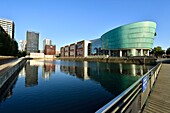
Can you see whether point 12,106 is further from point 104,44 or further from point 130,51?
point 104,44

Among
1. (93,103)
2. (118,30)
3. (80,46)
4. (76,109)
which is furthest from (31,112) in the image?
(80,46)

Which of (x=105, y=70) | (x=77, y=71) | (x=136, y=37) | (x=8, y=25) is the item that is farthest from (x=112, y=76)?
(x=8, y=25)

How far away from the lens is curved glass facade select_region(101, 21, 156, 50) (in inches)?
4200

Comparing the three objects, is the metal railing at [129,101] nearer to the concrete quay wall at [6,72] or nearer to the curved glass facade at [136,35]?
the concrete quay wall at [6,72]

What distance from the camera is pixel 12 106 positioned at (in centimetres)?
1344

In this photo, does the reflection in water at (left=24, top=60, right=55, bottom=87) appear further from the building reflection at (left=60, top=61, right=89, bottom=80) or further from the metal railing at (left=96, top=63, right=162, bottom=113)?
the metal railing at (left=96, top=63, right=162, bottom=113)

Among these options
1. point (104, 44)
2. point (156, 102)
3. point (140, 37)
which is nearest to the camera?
point (156, 102)

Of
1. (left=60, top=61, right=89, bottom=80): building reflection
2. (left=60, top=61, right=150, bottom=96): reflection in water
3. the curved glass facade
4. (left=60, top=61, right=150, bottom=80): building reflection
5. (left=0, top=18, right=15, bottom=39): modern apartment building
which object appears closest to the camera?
(left=60, top=61, right=150, bottom=96): reflection in water

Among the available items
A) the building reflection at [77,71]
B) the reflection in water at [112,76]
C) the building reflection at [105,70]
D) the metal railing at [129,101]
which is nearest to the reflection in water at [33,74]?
the building reflection at [77,71]

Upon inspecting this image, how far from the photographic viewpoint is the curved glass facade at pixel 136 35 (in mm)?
106688

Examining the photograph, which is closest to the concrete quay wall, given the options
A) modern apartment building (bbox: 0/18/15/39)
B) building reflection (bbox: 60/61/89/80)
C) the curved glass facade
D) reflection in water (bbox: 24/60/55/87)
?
reflection in water (bbox: 24/60/55/87)

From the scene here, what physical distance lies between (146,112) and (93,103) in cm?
777

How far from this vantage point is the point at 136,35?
108875 mm

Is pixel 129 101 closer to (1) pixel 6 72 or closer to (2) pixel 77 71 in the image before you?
(1) pixel 6 72
